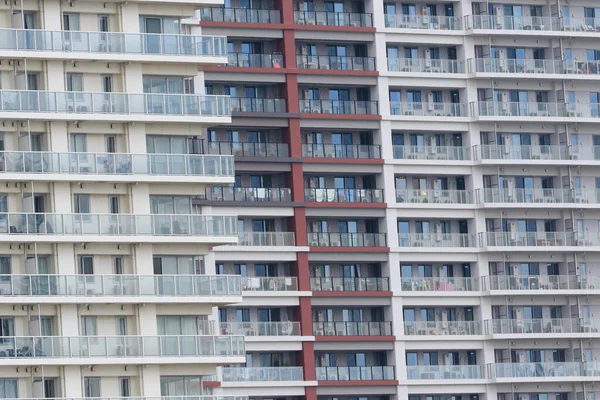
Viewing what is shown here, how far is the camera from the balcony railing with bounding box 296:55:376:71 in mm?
143750

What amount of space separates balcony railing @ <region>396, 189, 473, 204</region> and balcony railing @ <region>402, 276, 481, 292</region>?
16.1 ft

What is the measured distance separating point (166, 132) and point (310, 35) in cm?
2840

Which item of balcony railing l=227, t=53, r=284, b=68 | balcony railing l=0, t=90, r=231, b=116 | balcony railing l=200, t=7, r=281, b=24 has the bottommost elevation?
balcony railing l=0, t=90, r=231, b=116

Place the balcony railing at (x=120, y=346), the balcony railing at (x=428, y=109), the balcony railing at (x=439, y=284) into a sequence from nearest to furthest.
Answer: the balcony railing at (x=120, y=346) < the balcony railing at (x=439, y=284) < the balcony railing at (x=428, y=109)

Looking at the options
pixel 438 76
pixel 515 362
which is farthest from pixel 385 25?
pixel 515 362

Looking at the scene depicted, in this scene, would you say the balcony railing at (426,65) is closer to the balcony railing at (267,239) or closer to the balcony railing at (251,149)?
the balcony railing at (251,149)

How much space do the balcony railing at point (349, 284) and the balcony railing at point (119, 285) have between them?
24888mm

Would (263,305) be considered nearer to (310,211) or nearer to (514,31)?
(310,211)

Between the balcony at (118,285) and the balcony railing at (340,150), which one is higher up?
the balcony railing at (340,150)

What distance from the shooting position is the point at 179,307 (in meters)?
116

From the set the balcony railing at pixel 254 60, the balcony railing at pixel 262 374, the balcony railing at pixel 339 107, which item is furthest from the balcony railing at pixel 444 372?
the balcony railing at pixel 254 60

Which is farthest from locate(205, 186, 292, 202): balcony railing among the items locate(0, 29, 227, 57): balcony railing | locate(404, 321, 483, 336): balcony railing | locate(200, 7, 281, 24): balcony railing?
locate(0, 29, 227, 57): balcony railing

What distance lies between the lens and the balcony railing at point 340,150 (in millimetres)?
143000

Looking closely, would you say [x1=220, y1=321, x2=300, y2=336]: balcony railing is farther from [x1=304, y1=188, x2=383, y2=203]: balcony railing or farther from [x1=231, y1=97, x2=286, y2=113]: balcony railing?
[x1=231, y1=97, x2=286, y2=113]: balcony railing
